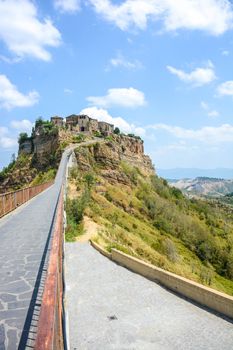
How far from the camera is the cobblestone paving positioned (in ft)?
19.5

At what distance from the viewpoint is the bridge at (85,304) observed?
20.5 feet

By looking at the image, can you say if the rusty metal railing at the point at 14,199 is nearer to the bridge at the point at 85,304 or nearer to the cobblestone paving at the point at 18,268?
the bridge at the point at 85,304

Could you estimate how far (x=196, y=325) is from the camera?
1158cm

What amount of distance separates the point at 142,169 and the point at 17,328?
277ft

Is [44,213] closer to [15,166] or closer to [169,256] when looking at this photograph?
[169,256]

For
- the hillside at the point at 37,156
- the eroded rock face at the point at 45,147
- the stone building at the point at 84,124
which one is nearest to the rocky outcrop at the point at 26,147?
the hillside at the point at 37,156

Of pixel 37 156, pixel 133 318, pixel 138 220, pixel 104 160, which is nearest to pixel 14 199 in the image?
pixel 133 318

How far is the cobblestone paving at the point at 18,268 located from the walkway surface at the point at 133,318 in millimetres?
3029

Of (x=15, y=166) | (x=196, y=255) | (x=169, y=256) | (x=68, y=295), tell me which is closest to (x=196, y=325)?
(x=68, y=295)

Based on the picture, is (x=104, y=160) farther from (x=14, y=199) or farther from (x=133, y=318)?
(x=133, y=318)

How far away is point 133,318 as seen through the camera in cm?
1250

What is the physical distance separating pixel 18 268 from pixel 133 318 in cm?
538

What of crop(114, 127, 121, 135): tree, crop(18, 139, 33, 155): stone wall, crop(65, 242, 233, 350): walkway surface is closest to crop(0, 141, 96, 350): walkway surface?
crop(65, 242, 233, 350): walkway surface

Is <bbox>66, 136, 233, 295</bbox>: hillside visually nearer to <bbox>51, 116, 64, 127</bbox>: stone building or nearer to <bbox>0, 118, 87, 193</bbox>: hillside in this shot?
<bbox>0, 118, 87, 193</bbox>: hillside
